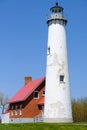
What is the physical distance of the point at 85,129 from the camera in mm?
23484

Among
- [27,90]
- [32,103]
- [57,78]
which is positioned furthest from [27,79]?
[57,78]

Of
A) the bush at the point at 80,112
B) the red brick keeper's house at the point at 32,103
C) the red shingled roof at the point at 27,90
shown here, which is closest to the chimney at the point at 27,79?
the red shingled roof at the point at 27,90

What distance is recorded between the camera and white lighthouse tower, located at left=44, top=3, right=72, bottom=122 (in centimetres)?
3428

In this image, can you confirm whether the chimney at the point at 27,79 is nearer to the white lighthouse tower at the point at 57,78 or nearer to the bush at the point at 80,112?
the bush at the point at 80,112

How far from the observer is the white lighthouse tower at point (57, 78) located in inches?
1350

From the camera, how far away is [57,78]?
113 feet

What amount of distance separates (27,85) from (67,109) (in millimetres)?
12956

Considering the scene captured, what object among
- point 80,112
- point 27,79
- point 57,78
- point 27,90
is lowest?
point 80,112

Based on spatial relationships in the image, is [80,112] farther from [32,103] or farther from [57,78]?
[57,78]

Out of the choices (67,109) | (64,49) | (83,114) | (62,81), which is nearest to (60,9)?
(64,49)

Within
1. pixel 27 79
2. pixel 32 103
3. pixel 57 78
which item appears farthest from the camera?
pixel 27 79

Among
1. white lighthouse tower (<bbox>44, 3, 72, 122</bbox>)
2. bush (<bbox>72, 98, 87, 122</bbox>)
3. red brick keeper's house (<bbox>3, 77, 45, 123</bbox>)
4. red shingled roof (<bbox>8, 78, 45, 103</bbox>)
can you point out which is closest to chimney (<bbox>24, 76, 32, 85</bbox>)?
red shingled roof (<bbox>8, 78, 45, 103</bbox>)

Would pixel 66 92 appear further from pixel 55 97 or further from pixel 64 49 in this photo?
pixel 64 49

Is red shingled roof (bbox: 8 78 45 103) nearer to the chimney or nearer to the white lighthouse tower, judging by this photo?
the chimney
